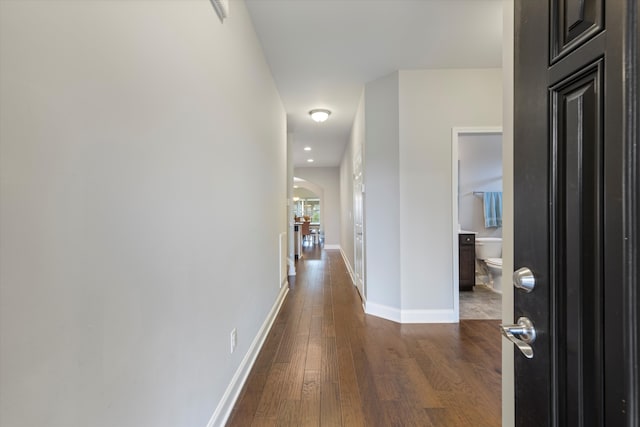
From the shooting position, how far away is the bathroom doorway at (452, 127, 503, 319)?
393 centimetres

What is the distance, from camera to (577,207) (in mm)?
556

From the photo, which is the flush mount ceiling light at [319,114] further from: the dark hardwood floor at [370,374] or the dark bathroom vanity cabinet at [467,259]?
the dark hardwood floor at [370,374]

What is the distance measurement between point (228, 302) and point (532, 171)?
1.57 metres

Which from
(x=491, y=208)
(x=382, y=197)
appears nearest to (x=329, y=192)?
(x=491, y=208)

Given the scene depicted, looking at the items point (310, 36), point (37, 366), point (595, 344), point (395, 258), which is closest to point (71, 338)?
point (37, 366)

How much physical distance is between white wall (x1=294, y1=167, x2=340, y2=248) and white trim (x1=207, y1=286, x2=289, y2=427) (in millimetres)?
6721

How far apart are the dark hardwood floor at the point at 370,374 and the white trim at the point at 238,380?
44 mm

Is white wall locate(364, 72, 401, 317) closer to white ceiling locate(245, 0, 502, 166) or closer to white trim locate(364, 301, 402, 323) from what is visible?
white trim locate(364, 301, 402, 323)

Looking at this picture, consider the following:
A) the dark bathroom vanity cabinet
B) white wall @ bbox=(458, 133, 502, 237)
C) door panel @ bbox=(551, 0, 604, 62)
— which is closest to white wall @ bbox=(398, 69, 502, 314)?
the dark bathroom vanity cabinet

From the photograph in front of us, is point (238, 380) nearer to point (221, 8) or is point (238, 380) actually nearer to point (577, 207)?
point (577, 207)

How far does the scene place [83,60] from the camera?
672 millimetres

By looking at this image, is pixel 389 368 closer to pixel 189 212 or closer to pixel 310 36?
pixel 189 212

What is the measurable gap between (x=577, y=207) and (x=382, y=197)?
2.66m

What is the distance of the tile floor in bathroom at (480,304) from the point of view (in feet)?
10.6
